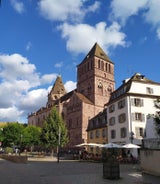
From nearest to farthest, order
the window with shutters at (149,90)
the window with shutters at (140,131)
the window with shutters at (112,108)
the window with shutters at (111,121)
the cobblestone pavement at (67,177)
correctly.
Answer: the cobblestone pavement at (67,177) → the window with shutters at (140,131) → the window with shutters at (149,90) → the window with shutters at (111,121) → the window with shutters at (112,108)

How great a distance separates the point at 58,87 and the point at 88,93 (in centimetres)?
3859

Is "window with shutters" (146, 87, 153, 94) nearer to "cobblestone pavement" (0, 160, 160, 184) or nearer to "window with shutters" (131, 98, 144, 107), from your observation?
"window with shutters" (131, 98, 144, 107)

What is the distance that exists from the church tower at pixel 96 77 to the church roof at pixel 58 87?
1186 inches

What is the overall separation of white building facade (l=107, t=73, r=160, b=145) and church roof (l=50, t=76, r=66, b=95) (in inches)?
2646

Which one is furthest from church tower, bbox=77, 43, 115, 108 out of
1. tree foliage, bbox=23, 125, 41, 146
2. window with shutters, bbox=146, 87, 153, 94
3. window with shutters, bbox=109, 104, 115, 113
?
window with shutters, bbox=146, 87, 153, 94

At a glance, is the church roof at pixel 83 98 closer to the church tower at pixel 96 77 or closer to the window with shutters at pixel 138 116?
the church tower at pixel 96 77

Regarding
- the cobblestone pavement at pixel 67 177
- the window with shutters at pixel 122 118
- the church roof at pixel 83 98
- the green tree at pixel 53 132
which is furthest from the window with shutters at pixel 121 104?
the church roof at pixel 83 98

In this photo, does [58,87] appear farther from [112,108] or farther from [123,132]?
[123,132]

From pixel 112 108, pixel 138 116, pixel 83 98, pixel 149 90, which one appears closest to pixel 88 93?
pixel 83 98

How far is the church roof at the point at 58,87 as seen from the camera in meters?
115

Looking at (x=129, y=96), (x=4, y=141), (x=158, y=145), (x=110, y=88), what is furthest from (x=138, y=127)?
(x=4, y=141)

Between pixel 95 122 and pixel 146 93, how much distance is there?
18378 mm

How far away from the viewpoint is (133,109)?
4431 cm

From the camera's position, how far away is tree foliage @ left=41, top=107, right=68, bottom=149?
52531mm
